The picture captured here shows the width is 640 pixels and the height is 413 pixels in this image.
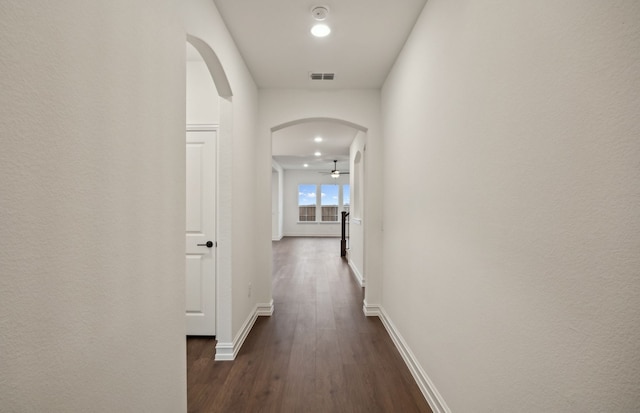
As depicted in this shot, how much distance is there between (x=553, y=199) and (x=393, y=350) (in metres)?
2.31

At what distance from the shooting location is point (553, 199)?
97 centimetres

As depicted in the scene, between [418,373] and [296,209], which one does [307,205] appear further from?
[418,373]

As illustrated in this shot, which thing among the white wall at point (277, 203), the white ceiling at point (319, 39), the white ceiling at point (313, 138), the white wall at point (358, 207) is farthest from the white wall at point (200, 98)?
the white wall at point (277, 203)

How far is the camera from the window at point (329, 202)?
13016mm

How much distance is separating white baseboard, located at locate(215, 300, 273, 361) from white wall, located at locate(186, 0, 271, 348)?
1.4 inches

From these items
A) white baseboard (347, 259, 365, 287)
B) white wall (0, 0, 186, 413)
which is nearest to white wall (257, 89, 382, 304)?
white baseboard (347, 259, 365, 287)

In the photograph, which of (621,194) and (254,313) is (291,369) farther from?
(621,194)

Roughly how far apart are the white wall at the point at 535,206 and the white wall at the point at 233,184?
Answer: 1.58 metres

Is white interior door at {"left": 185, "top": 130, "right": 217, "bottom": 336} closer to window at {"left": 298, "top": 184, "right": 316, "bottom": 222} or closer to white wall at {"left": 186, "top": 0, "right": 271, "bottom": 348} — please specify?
white wall at {"left": 186, "top": 0, "right": 271, "bottom": 348}

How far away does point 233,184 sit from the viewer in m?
2.68

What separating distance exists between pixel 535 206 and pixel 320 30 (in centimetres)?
220

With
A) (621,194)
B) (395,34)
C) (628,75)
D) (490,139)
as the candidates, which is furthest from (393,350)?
(395,34)

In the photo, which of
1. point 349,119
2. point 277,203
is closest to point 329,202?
point 277,203

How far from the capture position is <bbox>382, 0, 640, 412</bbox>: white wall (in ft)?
2.56
